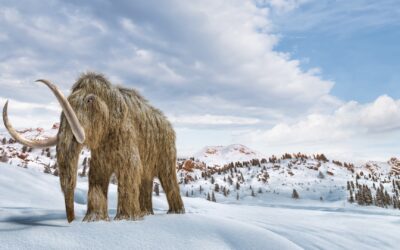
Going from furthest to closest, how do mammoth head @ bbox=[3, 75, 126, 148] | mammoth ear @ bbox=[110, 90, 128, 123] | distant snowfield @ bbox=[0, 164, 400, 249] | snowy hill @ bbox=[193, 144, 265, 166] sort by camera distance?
snowy hill @ bbox=[193, 144, 265, 166]
mammoth ear @ bbox=[110, 90, 128, 123]
mammoth head @ bbox=[3, 75, 126, 148]
distant snowfield @ bbox=[0, 164, 400, 249]

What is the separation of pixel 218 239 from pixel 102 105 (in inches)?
96.3

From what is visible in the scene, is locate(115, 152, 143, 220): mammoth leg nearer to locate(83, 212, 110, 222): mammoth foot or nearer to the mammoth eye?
locate(83, 212, 110, 222): mammoth foot

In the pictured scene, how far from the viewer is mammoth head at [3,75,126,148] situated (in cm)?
399

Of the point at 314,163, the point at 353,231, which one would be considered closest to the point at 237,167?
the point at 314,163

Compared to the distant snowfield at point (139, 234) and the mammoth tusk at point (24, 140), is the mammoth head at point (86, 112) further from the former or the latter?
the distant snowfield at point (139, 234)

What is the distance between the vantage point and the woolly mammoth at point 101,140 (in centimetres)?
411

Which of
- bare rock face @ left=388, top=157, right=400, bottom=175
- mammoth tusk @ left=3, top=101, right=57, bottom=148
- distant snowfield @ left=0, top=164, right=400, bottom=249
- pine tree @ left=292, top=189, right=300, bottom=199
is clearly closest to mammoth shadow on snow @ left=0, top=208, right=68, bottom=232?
distant snowfield @ left=0, top=164, right=400, bottom=249

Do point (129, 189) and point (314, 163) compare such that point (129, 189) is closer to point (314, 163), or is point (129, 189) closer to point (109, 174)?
point (109, 174)

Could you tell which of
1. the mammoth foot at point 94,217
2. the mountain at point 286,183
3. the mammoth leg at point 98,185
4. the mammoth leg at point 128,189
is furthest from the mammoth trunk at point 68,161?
the mountain at point 286,183

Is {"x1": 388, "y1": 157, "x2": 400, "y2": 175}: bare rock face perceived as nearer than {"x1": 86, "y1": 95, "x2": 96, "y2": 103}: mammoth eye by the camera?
No

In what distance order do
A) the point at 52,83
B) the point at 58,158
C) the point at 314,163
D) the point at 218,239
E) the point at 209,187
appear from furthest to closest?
the point at 314,163, the point at 209,187, the point at 58,158, the point at 52,83, the point at 218,239

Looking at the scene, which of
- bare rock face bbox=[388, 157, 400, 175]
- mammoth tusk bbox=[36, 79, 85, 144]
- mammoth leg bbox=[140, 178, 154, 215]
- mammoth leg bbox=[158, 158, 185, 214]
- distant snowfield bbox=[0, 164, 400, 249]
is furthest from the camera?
bare rock face bbox=[388, 157, 400, 175]

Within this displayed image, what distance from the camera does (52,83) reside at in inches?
152

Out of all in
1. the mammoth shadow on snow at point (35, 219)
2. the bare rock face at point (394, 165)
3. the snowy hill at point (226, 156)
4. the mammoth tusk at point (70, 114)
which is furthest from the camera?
the bare rock face at point (394, 165)
